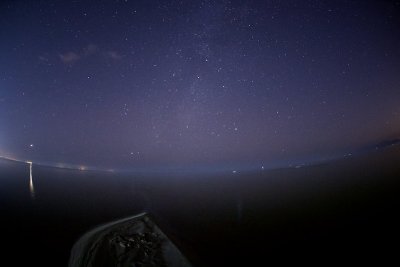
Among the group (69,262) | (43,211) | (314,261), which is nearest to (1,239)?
(69,262)

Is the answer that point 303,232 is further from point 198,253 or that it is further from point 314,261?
point 198,253

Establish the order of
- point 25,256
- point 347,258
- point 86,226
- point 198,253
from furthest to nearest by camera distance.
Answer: point 86,226 < point 198,253 < point 25,256 < point 347,258

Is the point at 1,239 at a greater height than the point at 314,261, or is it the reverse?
the point at 1,239

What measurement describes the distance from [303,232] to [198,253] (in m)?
7.02

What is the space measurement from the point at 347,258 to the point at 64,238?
13821mm

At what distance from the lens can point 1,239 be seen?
1131cm

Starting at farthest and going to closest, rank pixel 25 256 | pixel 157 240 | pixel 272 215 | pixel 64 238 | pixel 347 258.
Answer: pixel 272 215 → pixel 64 238 → pixel 157 240 → pixel 25 256 → pixel 347 258

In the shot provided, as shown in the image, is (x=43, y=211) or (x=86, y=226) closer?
(x=86, y=226)

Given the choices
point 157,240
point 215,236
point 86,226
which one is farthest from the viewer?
point 86,226

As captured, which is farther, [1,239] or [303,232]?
[303,232]

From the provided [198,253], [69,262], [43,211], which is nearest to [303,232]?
[198,253]

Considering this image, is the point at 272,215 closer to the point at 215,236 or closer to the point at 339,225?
the point at 339,225

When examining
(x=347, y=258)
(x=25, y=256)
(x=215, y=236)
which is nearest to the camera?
(x=347, y=258)

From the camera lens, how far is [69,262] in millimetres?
8977
